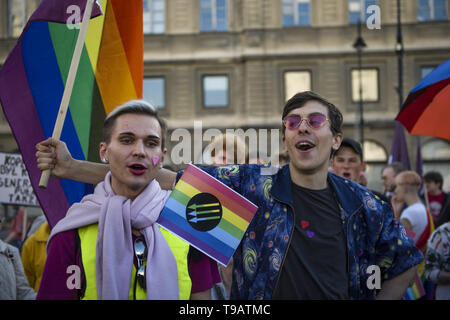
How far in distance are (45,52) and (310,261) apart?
204 centimetres

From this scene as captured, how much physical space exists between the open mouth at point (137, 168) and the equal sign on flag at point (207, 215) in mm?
158

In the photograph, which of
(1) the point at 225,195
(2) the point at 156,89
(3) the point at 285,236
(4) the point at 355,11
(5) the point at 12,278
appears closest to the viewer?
(1) the point at 225,195

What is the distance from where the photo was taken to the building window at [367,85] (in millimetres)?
22797

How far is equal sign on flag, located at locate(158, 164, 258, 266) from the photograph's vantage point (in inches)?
92.7

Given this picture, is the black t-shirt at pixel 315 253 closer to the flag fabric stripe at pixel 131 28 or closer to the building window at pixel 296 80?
the flag fabric stripe at pixel 131 28

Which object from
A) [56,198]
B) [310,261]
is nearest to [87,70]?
[56,198]

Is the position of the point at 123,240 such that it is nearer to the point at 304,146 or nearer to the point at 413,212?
the point at 304,146

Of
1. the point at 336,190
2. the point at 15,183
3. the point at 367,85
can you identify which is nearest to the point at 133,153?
the point at 336,190

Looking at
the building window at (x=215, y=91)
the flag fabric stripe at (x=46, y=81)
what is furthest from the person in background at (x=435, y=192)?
the building window at (x=215, y=91)

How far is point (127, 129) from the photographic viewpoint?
2.41 m

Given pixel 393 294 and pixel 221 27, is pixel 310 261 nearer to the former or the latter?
pixel 393 294

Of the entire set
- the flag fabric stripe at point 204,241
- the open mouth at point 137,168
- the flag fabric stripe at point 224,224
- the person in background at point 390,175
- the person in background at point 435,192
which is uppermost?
the open mouth at point 137,168

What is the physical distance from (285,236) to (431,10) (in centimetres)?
2228

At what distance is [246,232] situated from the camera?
2725 millimetres
